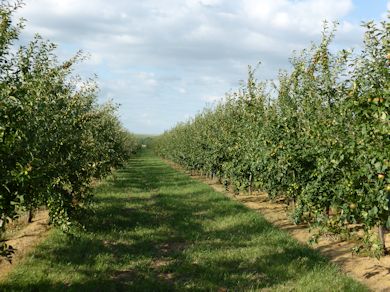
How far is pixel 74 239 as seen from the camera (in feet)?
38.0

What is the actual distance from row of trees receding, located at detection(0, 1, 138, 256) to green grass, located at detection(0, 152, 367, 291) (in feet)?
3.43

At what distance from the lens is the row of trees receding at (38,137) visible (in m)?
6.17

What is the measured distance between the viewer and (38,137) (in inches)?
331

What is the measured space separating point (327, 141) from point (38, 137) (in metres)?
6.51

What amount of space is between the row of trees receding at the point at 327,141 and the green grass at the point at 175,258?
4.21 feet

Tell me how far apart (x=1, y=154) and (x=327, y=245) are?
9191 mm

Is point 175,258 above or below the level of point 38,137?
below

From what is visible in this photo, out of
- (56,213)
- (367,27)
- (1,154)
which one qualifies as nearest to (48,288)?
(56,213)

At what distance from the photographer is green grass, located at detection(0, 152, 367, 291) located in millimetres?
8406

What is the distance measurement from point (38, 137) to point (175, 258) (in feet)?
15.1

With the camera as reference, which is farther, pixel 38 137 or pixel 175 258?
pixel 175 258

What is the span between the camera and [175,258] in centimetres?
1045

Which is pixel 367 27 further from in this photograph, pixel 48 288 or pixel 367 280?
pixel 48 288

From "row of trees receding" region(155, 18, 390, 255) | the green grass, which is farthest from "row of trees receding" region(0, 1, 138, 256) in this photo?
"row of trees receding" region(155, 18, 390, 255)
